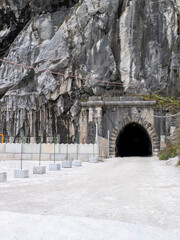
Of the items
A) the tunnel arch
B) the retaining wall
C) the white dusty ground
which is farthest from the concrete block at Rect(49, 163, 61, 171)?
the tunnel arch

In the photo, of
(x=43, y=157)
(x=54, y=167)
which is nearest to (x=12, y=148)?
(x=43, y=157)

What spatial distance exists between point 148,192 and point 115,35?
75.4 feet

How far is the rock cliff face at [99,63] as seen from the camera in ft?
81.7

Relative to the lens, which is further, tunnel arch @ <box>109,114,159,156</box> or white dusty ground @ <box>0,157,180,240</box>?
tunnel arch @ <box>109,114,159,156</box>

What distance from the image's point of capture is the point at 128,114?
22375 mm

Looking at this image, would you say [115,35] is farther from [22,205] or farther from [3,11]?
[22,205]

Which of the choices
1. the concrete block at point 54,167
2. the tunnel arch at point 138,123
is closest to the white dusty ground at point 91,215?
the concrete block at point 54,167

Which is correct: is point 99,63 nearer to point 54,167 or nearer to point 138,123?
point 138,123

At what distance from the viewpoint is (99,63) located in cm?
2500

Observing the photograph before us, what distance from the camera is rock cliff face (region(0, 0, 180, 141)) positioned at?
24.9 m

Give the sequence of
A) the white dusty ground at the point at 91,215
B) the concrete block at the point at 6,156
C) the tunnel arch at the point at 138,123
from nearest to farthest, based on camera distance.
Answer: the white dusty ground at the point at 91,215
the concrete block at the point at 6,156
the tunnel arch at the point at 138,123

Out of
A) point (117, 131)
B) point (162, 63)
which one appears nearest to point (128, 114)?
point (117, 131)

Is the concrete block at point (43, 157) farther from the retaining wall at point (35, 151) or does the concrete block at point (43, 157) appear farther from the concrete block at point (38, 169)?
the concrete block at point (38, 169)

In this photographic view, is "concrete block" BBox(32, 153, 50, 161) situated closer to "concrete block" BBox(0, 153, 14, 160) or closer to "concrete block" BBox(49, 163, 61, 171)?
"concrete block" BBox(0, 153, 14, 160)
